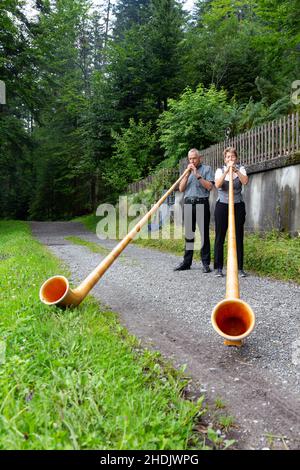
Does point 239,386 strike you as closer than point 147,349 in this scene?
Yes

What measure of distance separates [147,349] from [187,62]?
20.8 metres

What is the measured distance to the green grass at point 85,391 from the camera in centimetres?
172

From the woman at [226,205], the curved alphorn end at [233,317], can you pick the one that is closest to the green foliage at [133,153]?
the woman at [226,205]

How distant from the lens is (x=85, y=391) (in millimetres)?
2070

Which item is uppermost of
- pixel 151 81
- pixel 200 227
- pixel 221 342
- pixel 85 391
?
pixel 151 81

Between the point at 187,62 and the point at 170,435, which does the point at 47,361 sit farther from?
the point at 187,62

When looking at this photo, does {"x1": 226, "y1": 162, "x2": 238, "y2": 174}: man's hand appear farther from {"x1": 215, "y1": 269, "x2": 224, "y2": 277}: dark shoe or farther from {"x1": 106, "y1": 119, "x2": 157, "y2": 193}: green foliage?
{"x1": 106, "y1": 119, "x2": 157, "y2": 193}: green foliage

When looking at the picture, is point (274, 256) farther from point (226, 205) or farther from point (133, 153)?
point (133, 153)

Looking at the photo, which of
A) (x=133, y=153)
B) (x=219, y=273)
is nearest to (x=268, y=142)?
(x=219, y=273)

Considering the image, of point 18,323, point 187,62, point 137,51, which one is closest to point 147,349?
point 18,323

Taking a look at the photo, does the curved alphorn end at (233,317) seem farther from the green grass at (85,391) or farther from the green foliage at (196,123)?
the green foliage at (196,123)

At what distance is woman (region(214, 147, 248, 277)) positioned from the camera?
5.73 metres

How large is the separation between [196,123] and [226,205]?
8133 mm

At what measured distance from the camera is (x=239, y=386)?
245cm
